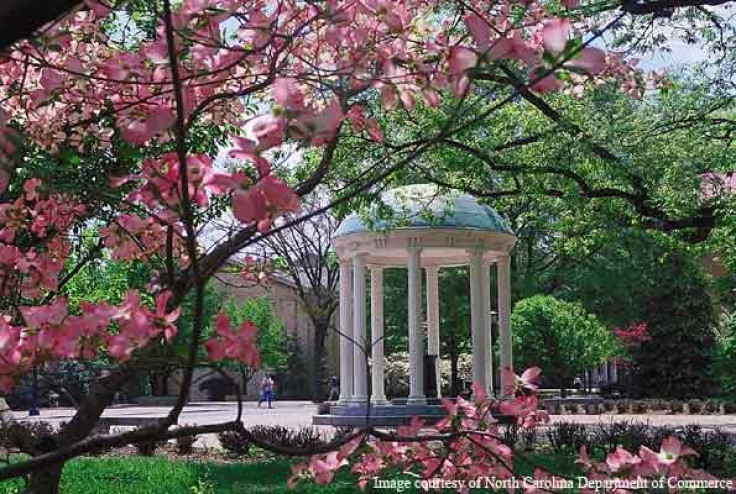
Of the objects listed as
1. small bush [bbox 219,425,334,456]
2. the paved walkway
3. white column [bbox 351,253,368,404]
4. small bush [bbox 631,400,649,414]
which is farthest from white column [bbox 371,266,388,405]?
small bush [bbox 631,400,649,414]

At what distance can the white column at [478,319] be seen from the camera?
19.4 metres

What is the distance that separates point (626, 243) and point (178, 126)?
12465 mm

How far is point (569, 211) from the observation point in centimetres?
1202

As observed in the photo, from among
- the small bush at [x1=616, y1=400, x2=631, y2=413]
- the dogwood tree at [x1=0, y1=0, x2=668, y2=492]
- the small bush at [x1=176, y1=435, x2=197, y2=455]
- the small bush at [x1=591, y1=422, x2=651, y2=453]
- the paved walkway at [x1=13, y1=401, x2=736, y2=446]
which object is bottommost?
the paved walkway at [x1=13, y1=401, x2=736, y2=446]

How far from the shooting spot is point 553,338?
87.7 ft

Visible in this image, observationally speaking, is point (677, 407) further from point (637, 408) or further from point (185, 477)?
point (185, 477)

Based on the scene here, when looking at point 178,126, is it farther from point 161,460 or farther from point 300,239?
point 300,239

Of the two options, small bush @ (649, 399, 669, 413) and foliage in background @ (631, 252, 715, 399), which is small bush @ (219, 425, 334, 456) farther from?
foliage in background @ (631, 252, 715, 399)

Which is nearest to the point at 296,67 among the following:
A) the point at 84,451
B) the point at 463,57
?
the point at 463,57

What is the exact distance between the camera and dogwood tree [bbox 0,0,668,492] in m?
1.71

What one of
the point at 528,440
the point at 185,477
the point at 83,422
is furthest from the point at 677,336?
the point at 83,422

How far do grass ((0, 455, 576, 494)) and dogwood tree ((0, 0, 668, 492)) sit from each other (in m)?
4.33

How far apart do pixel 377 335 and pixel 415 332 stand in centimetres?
193

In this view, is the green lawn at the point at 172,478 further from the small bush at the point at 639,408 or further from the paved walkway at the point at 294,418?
the small bush at the point at 639,408
